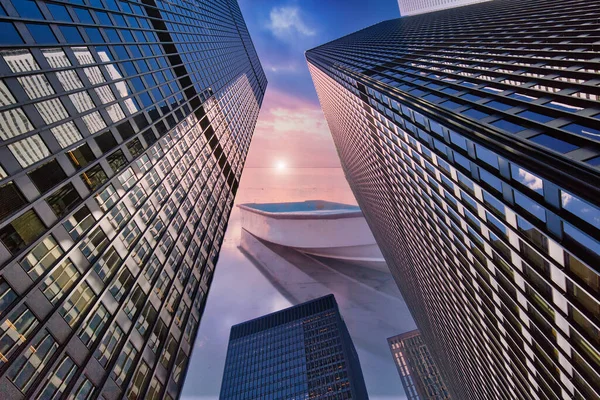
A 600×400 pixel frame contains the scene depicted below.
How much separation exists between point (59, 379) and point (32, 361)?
7.30ft

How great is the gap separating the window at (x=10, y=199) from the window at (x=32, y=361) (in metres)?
6.02

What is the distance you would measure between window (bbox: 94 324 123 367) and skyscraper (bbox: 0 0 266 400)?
110mm

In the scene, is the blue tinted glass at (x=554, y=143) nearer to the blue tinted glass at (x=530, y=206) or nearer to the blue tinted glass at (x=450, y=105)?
the blue tinted glass at (x=530, y=206)

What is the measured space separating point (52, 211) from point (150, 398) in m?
16.1

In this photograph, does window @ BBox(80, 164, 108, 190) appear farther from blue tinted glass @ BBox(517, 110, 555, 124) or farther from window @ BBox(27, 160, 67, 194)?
blue tinted glass @ BBox(517, 110, 555, 124)

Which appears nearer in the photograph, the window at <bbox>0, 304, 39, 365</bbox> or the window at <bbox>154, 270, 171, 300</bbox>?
the window at <bbox>0, 304, 39, 365</bbox>

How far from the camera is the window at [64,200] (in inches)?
758

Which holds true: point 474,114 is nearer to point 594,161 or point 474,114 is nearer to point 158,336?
point 594,161

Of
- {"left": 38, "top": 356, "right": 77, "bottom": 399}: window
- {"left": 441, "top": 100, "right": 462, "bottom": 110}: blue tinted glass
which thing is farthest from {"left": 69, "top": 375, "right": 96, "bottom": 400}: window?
{"left": 441, "top": 100, "right": 462, "bottom": 110}: blue tinted glass

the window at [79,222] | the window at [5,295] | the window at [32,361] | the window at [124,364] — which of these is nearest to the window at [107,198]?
the window at [79,222]

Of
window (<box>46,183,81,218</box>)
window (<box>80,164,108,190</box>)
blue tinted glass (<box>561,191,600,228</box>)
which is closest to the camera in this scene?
blue tinted glass (<box>561,191,600,228</box>)

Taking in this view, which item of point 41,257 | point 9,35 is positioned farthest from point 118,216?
point 9,35

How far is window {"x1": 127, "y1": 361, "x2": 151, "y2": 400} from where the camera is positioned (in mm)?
23297

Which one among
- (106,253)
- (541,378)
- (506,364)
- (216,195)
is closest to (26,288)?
(106,253)
